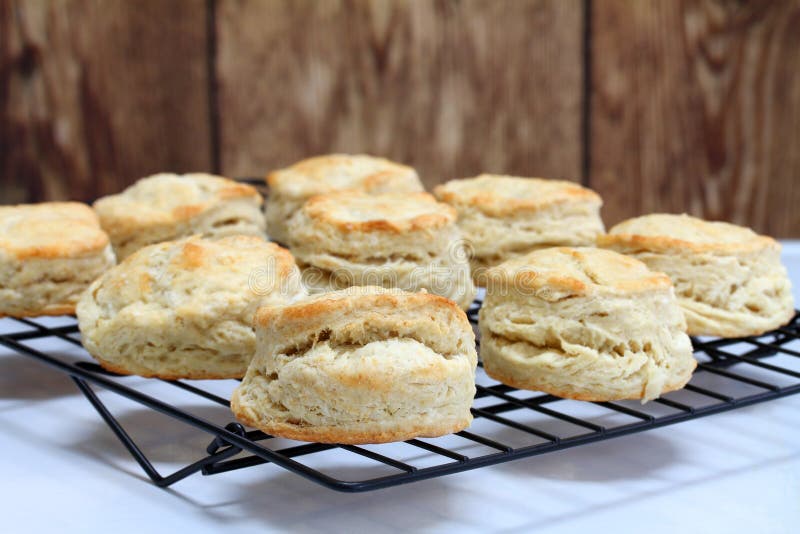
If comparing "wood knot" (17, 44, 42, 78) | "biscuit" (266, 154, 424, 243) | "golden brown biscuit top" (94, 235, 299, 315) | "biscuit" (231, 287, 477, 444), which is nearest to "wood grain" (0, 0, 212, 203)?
"wood knot" (17, 44, 42, 78)

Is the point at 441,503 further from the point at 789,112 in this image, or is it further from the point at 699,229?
the point at 789,112

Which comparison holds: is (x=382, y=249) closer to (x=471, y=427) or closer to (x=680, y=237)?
(x=471, y=427)

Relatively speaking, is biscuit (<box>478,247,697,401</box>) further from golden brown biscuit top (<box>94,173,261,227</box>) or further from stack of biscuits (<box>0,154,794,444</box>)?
golden brown biscuit top (<box>94,173,261,227</box>)

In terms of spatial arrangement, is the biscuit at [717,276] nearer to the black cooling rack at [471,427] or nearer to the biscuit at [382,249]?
the black cooling rack at [471,427]

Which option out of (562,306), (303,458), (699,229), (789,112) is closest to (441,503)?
(303,458)

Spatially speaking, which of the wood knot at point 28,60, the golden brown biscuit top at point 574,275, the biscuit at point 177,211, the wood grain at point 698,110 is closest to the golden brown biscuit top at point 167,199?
the biscuit at point 177,211

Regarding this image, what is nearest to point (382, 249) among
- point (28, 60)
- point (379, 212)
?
point (379, 212)
